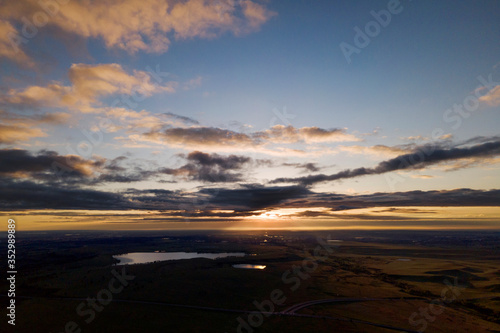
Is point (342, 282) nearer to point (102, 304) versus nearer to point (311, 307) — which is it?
point (311, 307)

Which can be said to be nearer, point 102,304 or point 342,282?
point 102,304

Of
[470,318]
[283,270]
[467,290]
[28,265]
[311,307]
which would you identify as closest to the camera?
[470,318]

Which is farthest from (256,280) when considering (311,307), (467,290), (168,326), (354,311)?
(467,290)

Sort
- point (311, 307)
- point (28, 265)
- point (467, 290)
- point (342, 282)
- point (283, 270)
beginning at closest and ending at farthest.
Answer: point (311, 307) < point (467, 290) < point (342, 282) < point (283, 270) < point (28, 265)

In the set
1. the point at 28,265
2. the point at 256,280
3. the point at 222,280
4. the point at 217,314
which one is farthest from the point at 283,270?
the point at 28,265

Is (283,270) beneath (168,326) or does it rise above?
beneath

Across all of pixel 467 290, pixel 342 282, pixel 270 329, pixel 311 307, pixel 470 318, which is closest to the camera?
pixel 270 329

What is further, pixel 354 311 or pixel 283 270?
pixel 283 270

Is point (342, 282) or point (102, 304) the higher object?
point (102, 304)

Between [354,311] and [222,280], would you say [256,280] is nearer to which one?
[222,280]
